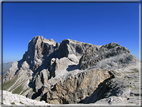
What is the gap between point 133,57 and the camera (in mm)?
22438

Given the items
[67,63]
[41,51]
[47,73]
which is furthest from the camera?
[41,51]

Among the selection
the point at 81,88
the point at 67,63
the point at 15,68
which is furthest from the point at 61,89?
the point at 15,68

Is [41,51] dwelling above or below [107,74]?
above

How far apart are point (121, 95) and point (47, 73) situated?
56287mm

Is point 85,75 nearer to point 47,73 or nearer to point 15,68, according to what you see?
point 47,73

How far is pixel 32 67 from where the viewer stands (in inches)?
4811

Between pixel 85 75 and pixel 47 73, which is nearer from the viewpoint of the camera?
pixel 85 75

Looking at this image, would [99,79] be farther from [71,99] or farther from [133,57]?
[133,57]

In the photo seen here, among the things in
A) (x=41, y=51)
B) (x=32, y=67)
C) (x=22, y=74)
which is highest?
(x=41, y=51)

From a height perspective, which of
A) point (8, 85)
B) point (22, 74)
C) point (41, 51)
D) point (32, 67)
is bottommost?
point (8, 85)

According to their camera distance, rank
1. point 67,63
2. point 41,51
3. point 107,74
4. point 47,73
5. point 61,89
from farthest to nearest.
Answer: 1. point 41,51
2. point 47,73
3. point 67,63
4. point 61,89
5. point 107,74

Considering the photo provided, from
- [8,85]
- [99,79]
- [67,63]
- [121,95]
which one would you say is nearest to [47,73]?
[67,63]

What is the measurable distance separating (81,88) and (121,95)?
10.3 metres

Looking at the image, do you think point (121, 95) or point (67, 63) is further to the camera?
point (67, 63)
